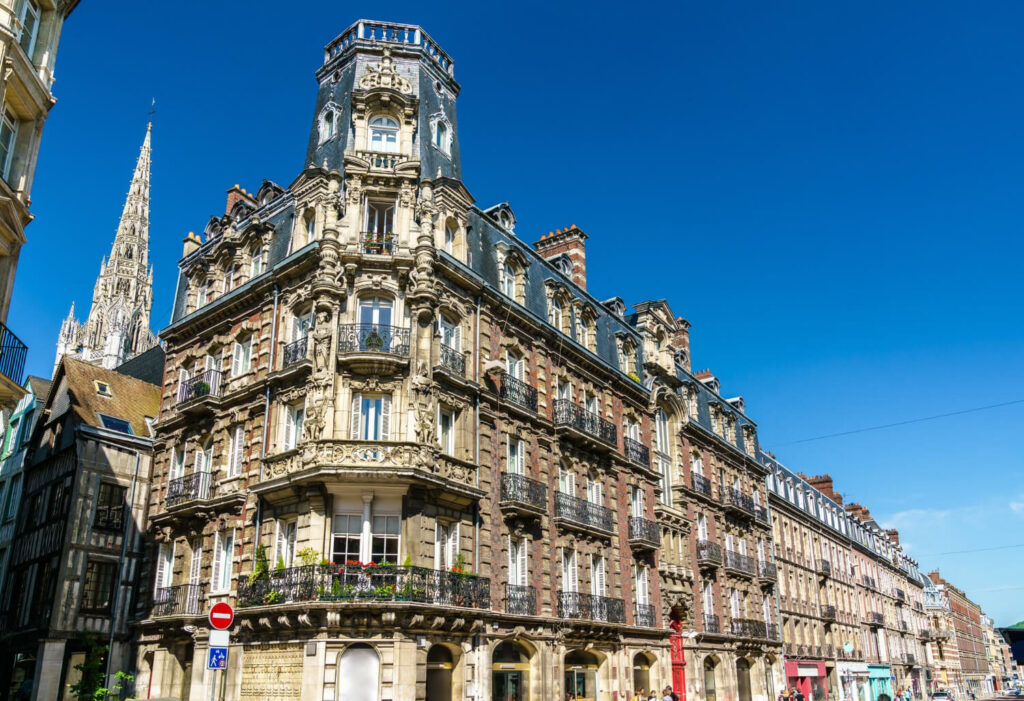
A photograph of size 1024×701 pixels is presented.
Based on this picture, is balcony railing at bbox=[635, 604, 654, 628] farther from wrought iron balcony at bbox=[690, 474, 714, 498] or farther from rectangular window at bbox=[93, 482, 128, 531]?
rectangular window at bbox=[93, 482, 128, 531]

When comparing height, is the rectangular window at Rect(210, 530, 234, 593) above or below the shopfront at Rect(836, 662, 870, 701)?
above

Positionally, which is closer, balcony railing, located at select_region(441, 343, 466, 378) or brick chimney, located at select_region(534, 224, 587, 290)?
balcony railing, located at select_region(441, 343, 466, 378)

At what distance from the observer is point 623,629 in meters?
30.0

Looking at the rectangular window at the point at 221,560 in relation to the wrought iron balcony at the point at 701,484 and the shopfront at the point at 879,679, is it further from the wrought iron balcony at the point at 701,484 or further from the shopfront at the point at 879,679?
the shopfront at the point at 879,679

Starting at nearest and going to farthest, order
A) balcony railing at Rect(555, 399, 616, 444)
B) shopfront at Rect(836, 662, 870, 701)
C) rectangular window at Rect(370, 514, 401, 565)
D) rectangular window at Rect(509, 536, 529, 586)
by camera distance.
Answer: rectangular window at Rect(370, 514, 401, 565) → rectangular window at Rect(509, 536, 529, 586) → balcony railing at Rect(555, 399, 616, 444) → shopfront at Rect(836, 662, 870, 701)

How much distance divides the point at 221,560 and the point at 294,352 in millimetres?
6813

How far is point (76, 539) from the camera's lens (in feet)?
91.7

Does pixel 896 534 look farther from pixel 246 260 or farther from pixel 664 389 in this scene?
pixel 246 260

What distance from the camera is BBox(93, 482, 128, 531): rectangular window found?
28844mm

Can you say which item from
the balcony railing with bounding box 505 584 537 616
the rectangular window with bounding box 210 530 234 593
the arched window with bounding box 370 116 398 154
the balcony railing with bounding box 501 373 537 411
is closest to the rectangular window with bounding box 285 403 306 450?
the rectangular window with bounding box 210 530 234 593

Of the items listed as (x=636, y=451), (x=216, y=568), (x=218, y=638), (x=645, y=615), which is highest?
(x=636, y=451)

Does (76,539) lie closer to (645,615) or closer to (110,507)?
(110,507)

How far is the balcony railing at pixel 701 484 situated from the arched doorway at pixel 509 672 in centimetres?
1651

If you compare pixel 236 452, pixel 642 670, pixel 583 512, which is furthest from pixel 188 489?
pixel 642 670
